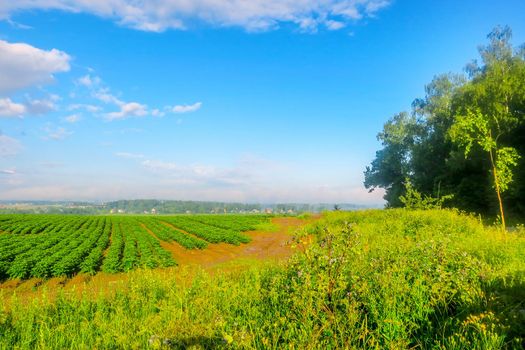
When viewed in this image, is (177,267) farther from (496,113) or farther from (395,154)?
(395,154)

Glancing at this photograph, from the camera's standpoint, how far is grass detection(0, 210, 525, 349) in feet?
14.1

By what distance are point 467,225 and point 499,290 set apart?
10.2 meters

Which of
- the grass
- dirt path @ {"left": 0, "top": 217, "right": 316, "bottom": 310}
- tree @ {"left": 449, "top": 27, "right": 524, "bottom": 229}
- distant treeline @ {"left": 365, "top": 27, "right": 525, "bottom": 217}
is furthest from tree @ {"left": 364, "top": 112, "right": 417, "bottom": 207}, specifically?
the grass

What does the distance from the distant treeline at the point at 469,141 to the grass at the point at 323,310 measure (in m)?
14.2

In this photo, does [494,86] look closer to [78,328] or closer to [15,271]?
[78,328]

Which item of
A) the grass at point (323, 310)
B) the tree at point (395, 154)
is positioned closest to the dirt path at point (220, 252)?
the grass at point (323, 310)

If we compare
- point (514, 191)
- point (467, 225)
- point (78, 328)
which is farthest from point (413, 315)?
point (514, 191)

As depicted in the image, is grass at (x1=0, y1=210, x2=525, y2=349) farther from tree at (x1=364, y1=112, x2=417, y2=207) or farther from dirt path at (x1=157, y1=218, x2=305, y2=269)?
tree at (x1=364, y1=112, x2=417, y2=207)

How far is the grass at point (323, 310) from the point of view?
4.29 metres

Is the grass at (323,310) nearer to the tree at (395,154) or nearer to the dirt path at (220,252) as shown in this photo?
the dirt path at (220,252)

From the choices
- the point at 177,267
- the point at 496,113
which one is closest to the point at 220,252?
the point at 177,267

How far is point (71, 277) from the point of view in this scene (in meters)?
17.5

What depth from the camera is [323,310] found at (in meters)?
5.14

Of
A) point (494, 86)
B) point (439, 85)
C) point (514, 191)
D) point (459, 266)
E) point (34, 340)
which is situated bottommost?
point (34, 340)
